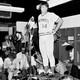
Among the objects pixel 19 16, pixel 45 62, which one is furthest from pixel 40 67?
pixel 19 16

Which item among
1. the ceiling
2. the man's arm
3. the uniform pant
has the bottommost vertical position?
the uniform pant

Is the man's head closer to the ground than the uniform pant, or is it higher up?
higher up

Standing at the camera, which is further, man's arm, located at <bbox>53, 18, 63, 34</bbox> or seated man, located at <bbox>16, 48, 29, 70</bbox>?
seated man, located at <bbox>16, 48, 29, 70</bbox>

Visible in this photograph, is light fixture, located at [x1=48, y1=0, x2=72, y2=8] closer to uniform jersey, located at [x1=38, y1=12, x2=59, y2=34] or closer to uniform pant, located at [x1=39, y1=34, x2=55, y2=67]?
uniform jersey, located at [x1=38, y1=12, x2=59, y2=34]

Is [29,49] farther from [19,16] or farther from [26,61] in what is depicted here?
[19,16]

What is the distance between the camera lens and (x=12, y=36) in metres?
3.89

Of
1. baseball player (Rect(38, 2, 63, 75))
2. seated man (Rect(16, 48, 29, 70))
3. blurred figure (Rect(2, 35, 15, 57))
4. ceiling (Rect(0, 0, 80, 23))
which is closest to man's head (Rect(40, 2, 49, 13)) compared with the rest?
baseball player (Rect(38, 2, 63, 75))

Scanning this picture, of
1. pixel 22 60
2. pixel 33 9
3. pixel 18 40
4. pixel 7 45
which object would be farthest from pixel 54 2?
pixel 7 45

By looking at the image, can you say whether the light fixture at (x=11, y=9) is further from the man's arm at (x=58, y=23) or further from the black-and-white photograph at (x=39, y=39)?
the man's arm at (x=58, y=23)

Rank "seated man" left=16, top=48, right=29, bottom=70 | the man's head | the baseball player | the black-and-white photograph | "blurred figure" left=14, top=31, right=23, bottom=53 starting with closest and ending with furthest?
the black-and-white photograph, the baseball player, the man's head, "seated man" left=16, top=48, right=29, bottom=70, "blurred figure" left=14, top=31, right=23, bottom=53

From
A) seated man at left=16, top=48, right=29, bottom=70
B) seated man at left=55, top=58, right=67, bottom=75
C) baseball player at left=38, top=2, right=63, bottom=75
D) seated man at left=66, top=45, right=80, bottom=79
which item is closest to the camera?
seated man at left=66, top=45, right=80, bottom=79

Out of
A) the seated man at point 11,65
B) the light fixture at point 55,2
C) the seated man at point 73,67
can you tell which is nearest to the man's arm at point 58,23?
the light fixture at point 55,2

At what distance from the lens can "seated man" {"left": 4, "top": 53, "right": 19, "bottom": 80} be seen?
3.66 m

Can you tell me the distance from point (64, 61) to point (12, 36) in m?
1.65
